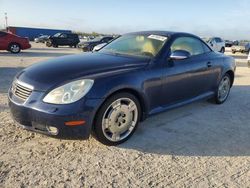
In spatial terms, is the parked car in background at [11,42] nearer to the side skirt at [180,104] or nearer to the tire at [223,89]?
the tire at [223,89]

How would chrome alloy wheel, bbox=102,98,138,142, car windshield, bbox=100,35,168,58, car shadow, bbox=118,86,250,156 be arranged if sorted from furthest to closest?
car windshield, bbox=100,35,168,58 → car shadow, bbox=118,86,250,156 → chrome alloy wheel, bbox=102,98,138,142

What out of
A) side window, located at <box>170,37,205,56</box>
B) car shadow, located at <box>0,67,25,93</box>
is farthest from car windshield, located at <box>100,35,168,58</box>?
car shadow, located at <box>0,67,25,93</box>

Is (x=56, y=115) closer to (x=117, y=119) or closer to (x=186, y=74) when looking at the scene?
(x=117, y=119)

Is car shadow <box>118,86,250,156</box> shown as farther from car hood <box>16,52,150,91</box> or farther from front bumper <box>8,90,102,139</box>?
car hood <box>16,52,150,91</box>

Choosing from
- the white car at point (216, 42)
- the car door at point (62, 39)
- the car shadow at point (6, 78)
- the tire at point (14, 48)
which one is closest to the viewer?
the car shadow at point (6, 78)

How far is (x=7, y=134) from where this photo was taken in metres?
4.38

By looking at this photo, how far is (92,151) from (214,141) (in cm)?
176

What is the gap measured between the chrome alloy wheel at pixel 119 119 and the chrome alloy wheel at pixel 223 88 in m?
2.87

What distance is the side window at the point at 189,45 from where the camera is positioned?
17.0 feet

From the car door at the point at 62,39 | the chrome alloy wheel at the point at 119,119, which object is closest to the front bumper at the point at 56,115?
the chrome alloy wheel at the point at 119,119

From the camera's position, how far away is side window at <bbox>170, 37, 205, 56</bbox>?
17.0ft

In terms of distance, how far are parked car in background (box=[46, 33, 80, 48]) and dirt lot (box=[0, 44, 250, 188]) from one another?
2705cm

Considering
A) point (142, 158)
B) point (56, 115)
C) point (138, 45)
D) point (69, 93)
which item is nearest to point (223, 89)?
point (138, 45)

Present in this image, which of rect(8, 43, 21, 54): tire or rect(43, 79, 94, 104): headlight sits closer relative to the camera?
rect(43, 79, 94, 104): headlight
